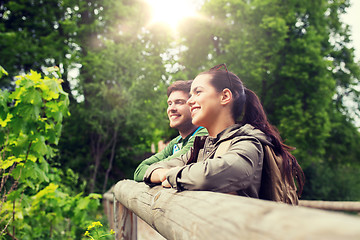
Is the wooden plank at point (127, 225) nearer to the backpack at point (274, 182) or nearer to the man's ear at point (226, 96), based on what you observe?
the man's ear at point (226, 96)

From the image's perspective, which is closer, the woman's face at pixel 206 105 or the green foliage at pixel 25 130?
the woman's face at pixel 206 105

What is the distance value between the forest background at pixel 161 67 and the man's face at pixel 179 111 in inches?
280

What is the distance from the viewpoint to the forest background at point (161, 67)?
12641 mm

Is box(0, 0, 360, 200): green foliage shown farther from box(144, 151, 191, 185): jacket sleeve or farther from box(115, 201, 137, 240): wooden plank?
box(144, 151, 191, 185): jacket sleeve

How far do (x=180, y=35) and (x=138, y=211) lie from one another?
18.8 m

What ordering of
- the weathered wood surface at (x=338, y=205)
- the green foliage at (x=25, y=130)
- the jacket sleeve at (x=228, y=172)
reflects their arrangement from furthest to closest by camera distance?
1. the weathered wood surface at (x=338, y=205)
2. the green foliage at (x=25, y=130)
3. the jacket sleeve at (x=228, y=172)

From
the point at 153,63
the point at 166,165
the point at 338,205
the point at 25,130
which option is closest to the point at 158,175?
the point at 166,165

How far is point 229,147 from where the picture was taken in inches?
67.9

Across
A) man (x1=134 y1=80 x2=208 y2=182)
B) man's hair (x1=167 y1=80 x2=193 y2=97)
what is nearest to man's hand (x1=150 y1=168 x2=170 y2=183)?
man (x1=134 y1=80 x2=208 y2=182)

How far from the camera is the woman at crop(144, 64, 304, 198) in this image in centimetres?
152

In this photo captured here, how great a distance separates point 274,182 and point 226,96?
0.64 meters

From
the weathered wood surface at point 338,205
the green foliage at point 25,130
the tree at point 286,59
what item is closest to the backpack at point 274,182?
the green foliage at point 25,130

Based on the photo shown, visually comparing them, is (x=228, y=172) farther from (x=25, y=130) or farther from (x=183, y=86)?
(x=25, y=130)

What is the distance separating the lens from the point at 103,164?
44.7 ft
